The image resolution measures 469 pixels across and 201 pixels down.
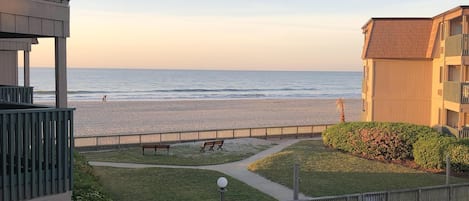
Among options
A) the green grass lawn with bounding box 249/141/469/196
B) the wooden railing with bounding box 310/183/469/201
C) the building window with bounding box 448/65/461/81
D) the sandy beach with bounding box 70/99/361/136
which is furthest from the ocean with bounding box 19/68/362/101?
the wooden railing with bounding box 310/183/469/201

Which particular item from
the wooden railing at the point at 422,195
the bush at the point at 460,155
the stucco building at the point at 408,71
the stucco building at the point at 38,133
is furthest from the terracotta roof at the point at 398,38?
the stucco building at the point at 38,133

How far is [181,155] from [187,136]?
5.89 meters

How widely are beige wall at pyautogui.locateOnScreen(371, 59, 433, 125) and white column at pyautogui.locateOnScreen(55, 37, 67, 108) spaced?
2264 cm

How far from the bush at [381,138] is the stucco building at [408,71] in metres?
3.73

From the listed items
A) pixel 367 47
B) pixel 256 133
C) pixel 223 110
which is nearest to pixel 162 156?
pixel 256 133

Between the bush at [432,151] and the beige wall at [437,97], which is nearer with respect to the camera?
the bush at [432,151]

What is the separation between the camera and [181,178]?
19.4 metres

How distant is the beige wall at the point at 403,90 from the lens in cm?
2834

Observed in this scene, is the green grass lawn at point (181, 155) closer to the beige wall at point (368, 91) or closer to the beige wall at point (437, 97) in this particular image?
the beige wall at point (368, 91)

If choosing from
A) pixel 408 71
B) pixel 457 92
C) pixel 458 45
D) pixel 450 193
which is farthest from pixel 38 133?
pixel 408 71

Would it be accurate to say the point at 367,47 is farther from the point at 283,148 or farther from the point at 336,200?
the point at 336,200

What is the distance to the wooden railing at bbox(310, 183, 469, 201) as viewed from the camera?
12812mm

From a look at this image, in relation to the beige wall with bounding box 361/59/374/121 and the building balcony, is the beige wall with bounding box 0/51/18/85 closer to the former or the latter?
the building balcony

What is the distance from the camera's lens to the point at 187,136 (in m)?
32.2
